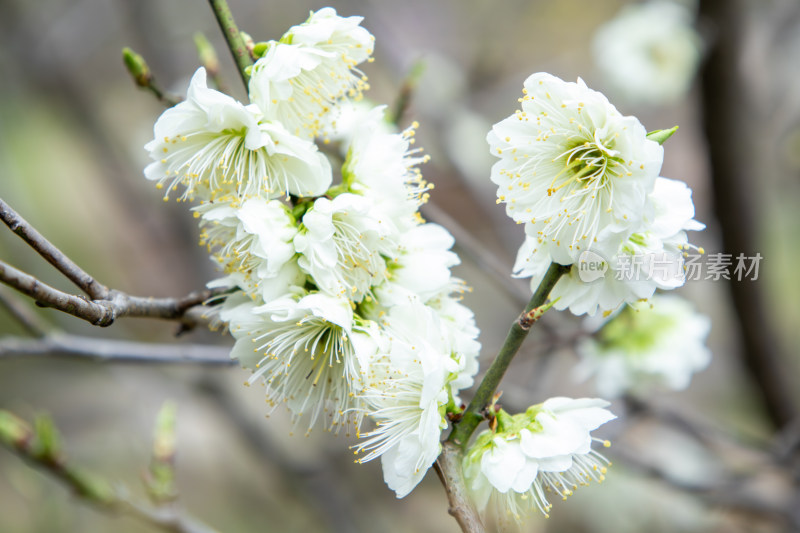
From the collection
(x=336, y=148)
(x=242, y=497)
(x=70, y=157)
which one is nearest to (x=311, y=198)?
(x=336, y=148)

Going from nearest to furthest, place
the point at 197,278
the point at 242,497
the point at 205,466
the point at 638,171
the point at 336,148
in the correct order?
the point at 638,171 < the point at 336,148 < the point at 197,278 < the point at 242,497 < the point at 205,466

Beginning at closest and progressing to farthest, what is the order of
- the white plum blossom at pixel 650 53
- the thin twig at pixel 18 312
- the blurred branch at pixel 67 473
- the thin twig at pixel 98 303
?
the thin twig at pixel 98 303
the thin twig at pixel 18 312
the blurred branch at pixel 67 473
the white plum blossom at pixel 650 53

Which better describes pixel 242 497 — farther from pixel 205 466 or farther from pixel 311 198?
pixel 311 198

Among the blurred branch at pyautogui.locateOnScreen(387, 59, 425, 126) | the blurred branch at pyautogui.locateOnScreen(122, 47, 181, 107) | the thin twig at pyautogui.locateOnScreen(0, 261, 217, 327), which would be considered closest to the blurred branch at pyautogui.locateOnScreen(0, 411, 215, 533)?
the thin twig at pyautogui.locateOnScreen(0, 261, 217, 327)

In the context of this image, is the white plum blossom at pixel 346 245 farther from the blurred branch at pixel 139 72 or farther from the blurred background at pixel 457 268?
the blurred background at pixel 457 268

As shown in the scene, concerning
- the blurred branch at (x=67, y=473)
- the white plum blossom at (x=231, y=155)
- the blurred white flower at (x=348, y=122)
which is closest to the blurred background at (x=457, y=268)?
the blurred white flower at (x=348, y=122)

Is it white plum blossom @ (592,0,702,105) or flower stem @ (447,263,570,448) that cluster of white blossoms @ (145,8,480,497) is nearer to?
flower stem @ (447,263,570,448)

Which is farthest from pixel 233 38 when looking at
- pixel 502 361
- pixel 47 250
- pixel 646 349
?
pixel 646 349
